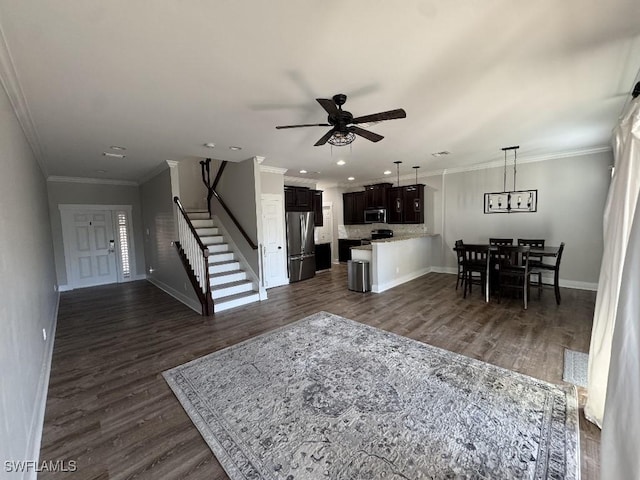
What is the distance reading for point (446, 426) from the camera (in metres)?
1.98

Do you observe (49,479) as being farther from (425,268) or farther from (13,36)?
(425,268)

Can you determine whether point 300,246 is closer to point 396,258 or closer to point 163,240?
point 396,258

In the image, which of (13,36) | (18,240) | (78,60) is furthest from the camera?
(18,240)

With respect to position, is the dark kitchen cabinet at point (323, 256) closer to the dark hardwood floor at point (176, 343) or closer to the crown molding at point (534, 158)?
the dark hardwood floor at point (176, 343)

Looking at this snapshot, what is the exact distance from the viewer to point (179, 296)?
Result: 538 centimetres

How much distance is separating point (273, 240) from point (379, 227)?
3.88 meters

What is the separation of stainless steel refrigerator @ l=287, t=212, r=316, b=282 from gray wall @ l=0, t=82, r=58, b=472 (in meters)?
4.44

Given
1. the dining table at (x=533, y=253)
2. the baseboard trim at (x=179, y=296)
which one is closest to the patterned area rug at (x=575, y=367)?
the dining table at (x=533, y=253)

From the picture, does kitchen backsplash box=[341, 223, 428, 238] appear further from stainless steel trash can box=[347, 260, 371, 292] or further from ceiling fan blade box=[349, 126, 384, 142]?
ceiling fan blade box=[349, 126, 384, 142]

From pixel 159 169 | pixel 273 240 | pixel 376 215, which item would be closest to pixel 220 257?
pixel 273 240

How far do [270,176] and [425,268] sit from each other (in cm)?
469

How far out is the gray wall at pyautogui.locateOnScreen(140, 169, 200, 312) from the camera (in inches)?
203

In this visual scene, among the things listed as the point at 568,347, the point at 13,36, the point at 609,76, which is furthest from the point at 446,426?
the point at 13,36

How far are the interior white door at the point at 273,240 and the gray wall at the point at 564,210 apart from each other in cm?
475
